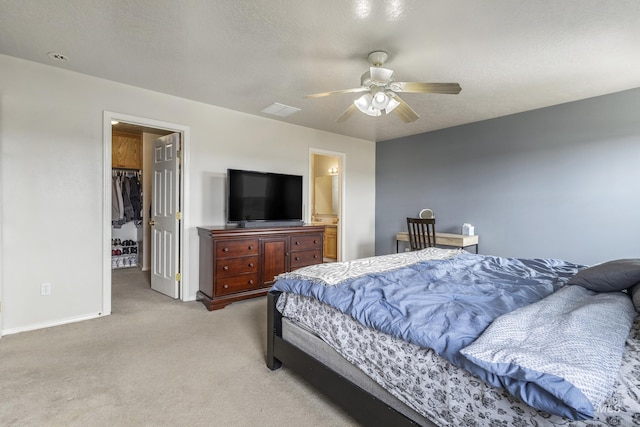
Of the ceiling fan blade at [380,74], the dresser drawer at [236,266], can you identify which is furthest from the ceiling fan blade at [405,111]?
the dresser drawer at [236,266]

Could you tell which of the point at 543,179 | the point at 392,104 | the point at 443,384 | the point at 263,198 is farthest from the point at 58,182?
the point at 543,179

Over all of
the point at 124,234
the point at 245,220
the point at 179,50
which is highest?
the point at 179,50

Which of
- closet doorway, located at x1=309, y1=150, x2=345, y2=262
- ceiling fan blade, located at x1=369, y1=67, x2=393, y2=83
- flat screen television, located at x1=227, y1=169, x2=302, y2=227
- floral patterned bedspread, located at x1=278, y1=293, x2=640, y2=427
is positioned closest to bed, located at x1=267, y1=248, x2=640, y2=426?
floral patterned bedspread, located at x1=278, y1=293, x2=640, y2=427

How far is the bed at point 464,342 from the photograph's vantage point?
2.95ft

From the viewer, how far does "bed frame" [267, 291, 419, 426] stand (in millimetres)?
1414

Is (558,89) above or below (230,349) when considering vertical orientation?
above

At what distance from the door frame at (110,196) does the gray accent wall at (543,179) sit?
11.9ft

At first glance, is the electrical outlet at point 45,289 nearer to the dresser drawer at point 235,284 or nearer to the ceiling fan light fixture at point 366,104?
the dresser drawer at point 235,284

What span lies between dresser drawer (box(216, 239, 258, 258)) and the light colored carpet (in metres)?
0.72

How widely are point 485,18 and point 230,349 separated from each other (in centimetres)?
311

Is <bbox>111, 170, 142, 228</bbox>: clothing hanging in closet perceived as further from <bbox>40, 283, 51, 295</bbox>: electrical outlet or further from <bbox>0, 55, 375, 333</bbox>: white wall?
<bbox>40, 283, 51, 295</bbox>: electrical outlet

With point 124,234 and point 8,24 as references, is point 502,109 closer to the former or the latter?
point 8,24

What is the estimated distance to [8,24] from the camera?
7.25 feet

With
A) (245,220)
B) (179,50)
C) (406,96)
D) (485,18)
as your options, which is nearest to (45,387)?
(245,220)
